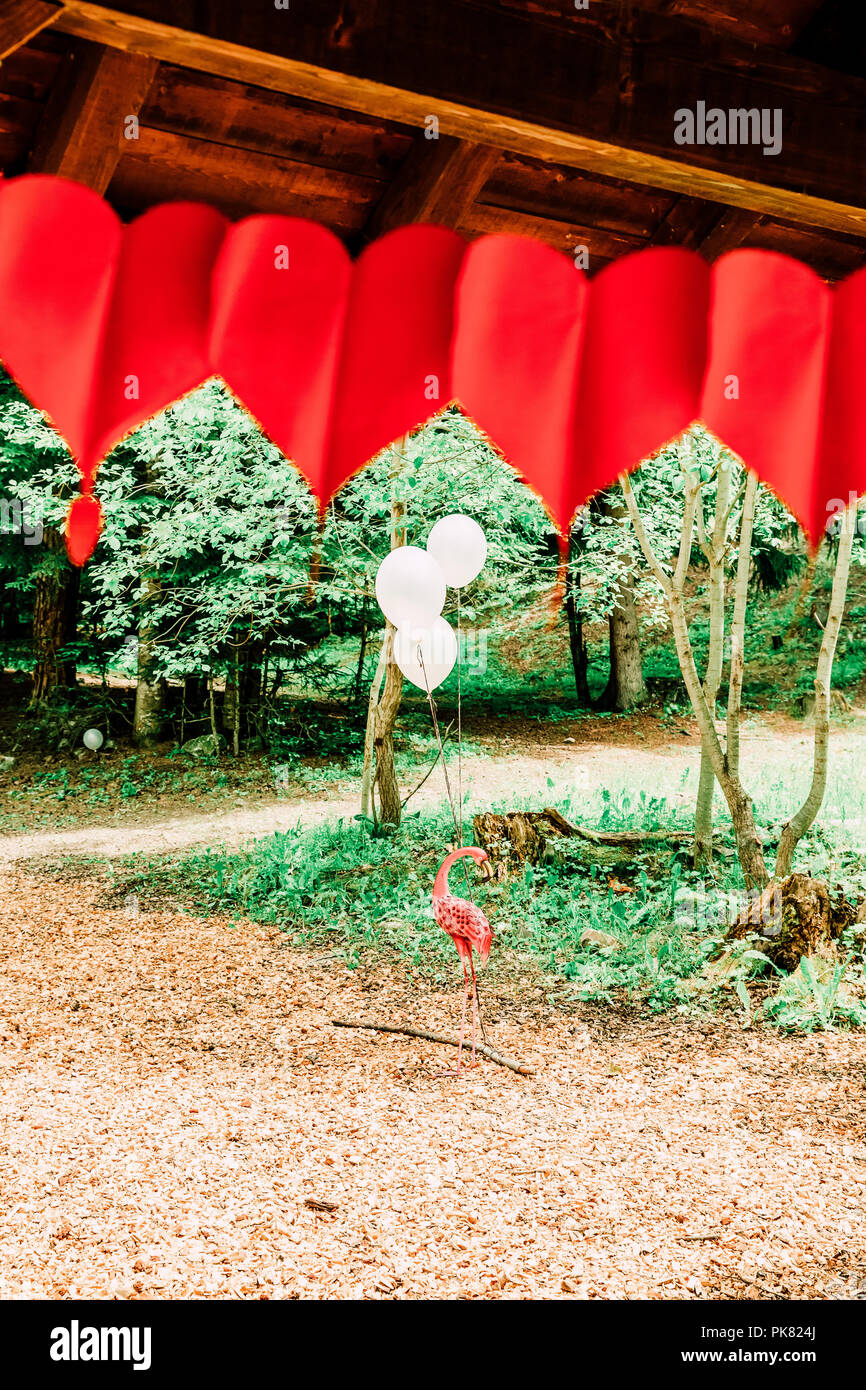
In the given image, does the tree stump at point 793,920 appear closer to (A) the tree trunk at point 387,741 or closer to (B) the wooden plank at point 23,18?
(A) the tree trunk at point 387,741

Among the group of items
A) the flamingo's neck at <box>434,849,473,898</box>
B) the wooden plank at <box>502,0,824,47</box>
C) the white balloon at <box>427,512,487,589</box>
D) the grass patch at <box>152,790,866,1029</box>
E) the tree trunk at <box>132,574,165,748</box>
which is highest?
the wooden plank at <box>502,0,824,47</box>

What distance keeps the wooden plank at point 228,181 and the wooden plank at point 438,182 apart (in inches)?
3.1

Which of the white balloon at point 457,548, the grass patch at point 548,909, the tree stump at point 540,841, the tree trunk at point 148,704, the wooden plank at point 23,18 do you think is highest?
the wooden plank at point 23,18

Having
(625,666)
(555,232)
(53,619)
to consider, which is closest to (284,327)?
(555,232)

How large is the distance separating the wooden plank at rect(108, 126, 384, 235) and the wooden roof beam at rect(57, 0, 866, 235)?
210mm

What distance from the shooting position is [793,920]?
5.17 m

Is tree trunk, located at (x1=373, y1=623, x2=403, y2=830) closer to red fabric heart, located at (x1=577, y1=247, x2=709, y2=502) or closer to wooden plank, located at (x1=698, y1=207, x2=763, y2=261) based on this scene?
wooden plank, located at (x1=698, y1=207, x2=763, y2=261)

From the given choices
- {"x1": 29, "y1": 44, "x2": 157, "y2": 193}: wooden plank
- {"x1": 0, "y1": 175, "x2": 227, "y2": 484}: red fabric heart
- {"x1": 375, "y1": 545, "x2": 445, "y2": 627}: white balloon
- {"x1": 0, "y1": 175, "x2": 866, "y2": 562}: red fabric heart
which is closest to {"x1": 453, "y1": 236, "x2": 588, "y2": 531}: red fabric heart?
{"x1": 0, "y1": 175, "x2": 866, "y2": 562}: red fabric heart

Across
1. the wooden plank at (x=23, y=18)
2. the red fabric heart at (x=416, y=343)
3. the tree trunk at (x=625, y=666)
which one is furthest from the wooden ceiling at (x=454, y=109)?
the tree trunk at (x=625, y=666)

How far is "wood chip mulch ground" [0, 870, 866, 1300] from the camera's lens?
2.99 metres

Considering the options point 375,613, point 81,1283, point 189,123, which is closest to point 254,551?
point 375,613

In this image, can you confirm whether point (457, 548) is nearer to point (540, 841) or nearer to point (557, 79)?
point (540, 841)

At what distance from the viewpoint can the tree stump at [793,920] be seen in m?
5.12
